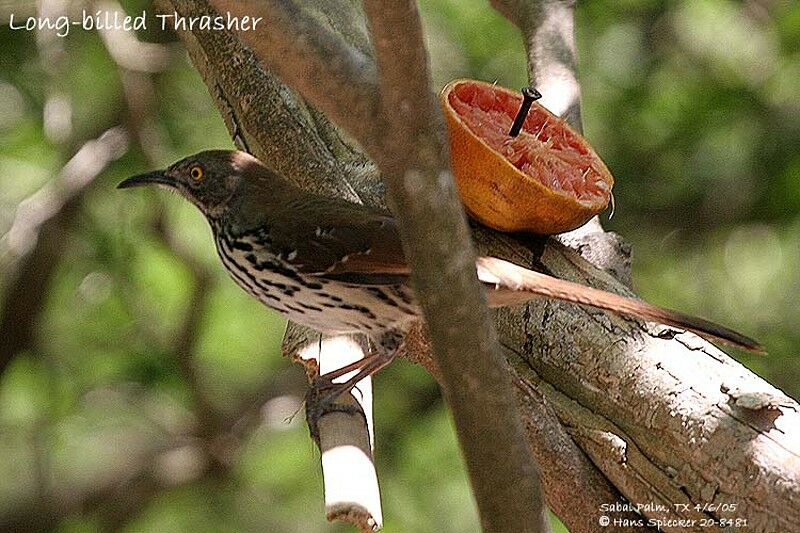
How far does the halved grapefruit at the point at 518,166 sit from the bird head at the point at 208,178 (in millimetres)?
641

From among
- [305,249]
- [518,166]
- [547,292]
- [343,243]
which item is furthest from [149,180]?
[547,292]

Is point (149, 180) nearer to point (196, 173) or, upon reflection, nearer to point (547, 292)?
point (196, 173)

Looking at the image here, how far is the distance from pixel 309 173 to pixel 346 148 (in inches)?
6.0

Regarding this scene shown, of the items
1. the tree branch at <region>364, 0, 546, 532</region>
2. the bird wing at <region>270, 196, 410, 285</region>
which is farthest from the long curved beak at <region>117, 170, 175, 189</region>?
the tree branch at <region>364, 0, 546, 532</region>

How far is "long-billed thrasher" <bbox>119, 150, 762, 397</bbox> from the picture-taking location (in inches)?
119

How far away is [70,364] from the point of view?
573 cm

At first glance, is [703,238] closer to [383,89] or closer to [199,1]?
[199,1]

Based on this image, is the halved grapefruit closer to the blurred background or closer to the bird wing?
the bird wing

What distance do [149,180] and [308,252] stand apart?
0.62 metres

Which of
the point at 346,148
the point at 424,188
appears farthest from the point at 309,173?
the point at 424,188

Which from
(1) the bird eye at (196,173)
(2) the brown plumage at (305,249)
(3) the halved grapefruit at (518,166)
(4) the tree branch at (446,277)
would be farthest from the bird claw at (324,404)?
(4) the tree branch at (446,277)

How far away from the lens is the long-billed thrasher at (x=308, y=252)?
3.02 metres

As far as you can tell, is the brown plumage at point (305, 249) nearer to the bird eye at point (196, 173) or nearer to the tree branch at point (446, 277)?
the bird eye at point (196, 173)

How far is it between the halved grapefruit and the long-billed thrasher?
27 cm
